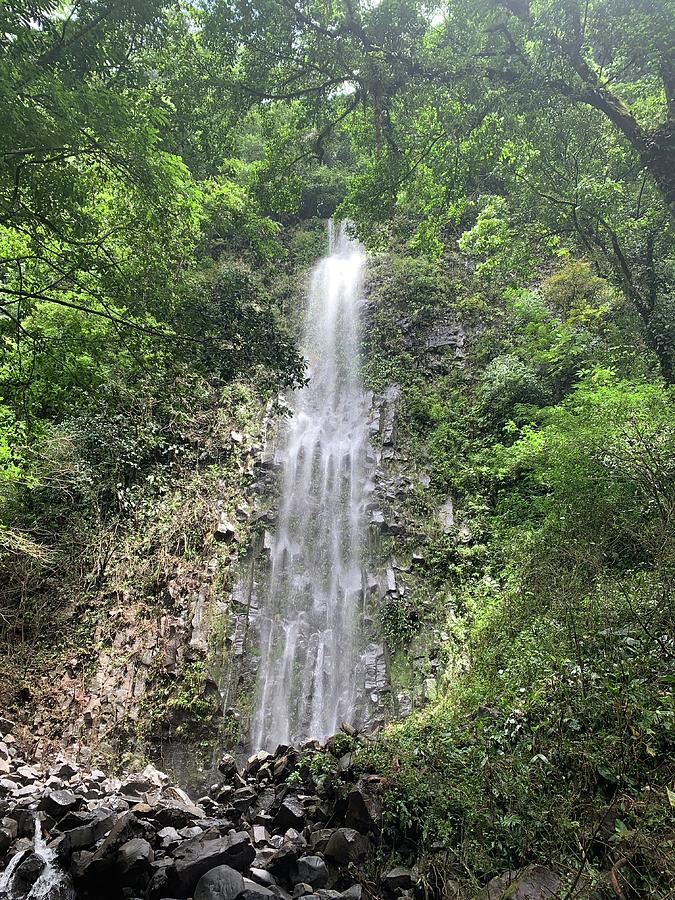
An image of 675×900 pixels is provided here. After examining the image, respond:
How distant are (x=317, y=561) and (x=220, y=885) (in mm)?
7112

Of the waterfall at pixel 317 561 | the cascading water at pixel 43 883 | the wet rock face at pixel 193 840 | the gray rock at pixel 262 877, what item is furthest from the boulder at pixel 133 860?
the waterfall at pixel 317 561

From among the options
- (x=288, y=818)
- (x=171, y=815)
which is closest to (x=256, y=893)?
(x=288, y=818)

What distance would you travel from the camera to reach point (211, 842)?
356 centimetres

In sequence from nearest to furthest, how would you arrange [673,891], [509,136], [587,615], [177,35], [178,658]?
[673,891] < [587,615] < [177,35] < [509,136] < [178,658]

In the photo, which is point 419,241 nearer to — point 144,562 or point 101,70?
point 101,70

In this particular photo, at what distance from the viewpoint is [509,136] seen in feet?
22.8

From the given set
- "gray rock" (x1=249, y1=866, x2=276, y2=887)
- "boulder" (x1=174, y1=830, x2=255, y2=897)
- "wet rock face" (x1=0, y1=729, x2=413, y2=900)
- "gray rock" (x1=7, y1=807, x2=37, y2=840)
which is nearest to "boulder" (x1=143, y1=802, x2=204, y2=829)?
"wet rock face" (x1=0, y1=729, x2=413, y2=900)

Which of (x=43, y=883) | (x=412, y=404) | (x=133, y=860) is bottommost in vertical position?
(x=43, y=883)

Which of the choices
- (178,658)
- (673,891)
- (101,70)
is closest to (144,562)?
(178,658)

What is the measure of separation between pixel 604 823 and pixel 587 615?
6.12 ft

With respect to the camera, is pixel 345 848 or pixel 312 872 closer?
pixel 312 872

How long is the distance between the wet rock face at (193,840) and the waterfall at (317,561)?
3071mm

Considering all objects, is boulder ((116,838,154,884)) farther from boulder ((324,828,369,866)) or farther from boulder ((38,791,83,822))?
boulder ((324,828,369,866))

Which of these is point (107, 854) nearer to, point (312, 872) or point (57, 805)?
point (57, 805)
